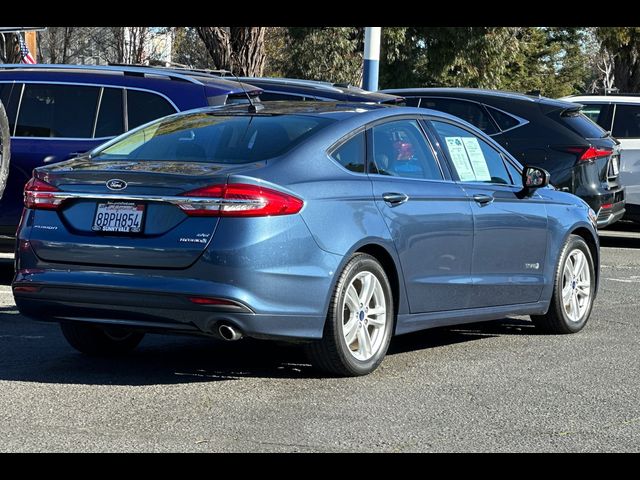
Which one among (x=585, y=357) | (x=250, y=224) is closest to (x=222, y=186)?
(x=250, y=224)

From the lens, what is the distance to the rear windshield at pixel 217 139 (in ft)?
23.0

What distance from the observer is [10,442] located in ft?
17.7

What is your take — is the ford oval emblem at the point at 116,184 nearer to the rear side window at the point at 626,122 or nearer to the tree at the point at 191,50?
the rear side window at the point at 626,122

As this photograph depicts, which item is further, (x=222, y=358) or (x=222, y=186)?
(x=222, y=358)

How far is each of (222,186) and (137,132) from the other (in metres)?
1.42

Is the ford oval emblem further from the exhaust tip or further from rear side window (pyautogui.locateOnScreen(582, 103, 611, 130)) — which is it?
rear side window (pyautogui.locateOnScreen(582, 103, 611, 130))

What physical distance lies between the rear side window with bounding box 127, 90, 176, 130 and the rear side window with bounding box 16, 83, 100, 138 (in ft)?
0.99

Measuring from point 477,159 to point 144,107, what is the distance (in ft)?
12.0

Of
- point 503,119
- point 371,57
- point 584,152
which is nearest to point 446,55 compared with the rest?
point 371,57

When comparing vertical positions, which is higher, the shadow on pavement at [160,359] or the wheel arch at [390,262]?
the wheel arch at [390,262]

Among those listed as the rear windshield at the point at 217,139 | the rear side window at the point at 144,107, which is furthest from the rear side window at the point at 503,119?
the rear windshield at the point at 217,139

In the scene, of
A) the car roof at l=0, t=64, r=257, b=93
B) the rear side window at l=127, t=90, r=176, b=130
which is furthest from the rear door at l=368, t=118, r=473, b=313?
the rear side window at l=127, t=90, r=176, b=130

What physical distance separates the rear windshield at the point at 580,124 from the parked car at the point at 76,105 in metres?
4.56
